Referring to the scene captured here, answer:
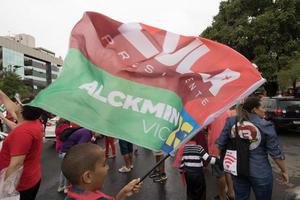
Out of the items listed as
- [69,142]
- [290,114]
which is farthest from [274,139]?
[290,114]

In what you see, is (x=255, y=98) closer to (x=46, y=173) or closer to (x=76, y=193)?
(x=76, y=193)

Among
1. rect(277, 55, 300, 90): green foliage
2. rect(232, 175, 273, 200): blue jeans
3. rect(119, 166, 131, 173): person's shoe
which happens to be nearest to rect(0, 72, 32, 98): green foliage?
rect(277, 55, 300, 90): green foliage

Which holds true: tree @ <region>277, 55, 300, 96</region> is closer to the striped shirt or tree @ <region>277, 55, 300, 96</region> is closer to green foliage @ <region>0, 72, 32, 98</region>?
the striped shirt

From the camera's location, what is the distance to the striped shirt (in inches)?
212

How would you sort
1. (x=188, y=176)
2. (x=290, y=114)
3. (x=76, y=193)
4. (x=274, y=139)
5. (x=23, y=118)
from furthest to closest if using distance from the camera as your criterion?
1. (x=290, y=114)
2. (x=188, y=176)
3. (x=274, y=139)
4. (x=23, y=118)
5. (x=76, y=193)

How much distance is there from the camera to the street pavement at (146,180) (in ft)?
24.3

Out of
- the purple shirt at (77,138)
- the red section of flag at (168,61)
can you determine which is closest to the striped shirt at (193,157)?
the red section of flag at (168,61)

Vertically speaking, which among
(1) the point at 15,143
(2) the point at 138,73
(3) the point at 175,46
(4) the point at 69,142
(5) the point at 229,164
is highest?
(3) the point at 175,46

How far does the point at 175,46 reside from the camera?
10.8ft

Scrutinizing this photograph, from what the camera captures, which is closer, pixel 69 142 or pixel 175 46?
pixel 175 46

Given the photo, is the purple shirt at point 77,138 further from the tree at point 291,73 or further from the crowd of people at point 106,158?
the tree at point 291,73

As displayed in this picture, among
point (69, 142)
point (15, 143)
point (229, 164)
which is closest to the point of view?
point (15, 143)

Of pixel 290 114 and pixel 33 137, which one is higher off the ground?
pixel 33 137

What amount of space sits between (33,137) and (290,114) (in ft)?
47.7
